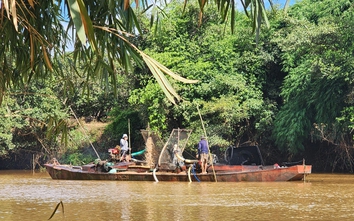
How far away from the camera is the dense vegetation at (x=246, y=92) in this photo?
21.0 metres

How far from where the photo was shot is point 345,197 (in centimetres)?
1294

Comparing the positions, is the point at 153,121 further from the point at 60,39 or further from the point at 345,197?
the point at 60,39

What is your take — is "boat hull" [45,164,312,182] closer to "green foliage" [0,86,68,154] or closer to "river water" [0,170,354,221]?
"river water" [0,170,354,221]

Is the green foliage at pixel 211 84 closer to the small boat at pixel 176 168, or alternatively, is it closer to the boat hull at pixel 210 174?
the small boat at pixel 176 168

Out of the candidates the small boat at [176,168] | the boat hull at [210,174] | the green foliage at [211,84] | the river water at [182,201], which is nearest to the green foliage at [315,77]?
the green foliage at [211,84]

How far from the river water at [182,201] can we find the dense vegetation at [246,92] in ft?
16.2

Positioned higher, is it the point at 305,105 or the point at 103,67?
the point at 305,105

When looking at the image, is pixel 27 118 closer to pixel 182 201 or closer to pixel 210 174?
pixel 210 174

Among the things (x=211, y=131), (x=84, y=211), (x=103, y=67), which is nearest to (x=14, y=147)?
(x=211, y=131)

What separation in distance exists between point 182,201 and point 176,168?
6.28 metres

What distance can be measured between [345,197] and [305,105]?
9890 mm

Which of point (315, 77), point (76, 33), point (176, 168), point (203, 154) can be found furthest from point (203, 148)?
point (76, 33)

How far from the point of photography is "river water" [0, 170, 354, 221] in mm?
10125

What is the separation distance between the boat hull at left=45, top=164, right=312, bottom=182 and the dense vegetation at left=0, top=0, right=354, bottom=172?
139 inches
